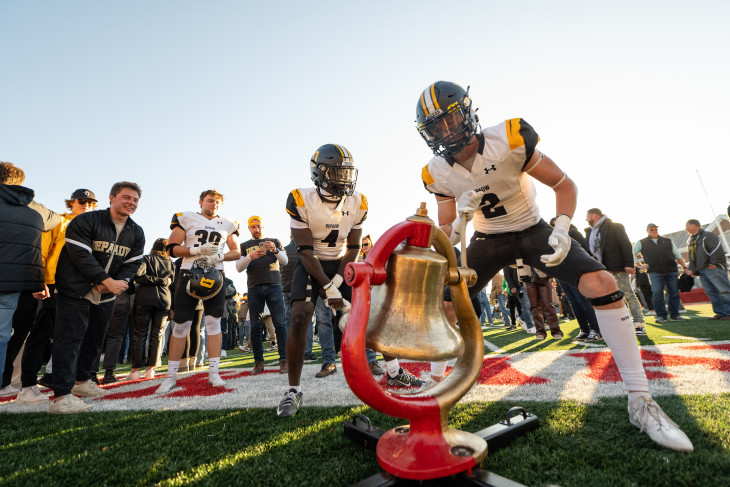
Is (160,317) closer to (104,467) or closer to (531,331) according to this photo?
(104,467)

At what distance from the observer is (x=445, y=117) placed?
8.74ft

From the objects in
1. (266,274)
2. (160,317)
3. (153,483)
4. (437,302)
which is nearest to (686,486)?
(437,302)

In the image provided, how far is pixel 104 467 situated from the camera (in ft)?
6.40

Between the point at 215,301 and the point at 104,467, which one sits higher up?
the point at 215,301

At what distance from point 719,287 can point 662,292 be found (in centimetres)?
112

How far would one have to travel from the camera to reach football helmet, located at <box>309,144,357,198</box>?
3.56 m

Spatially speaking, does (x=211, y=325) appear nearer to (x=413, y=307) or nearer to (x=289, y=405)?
(x=289, y=405)

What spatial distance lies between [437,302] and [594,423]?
54.3 inches

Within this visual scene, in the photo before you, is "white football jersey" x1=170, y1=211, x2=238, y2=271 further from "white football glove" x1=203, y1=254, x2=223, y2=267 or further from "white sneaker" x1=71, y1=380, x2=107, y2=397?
"white sneaker" x1=71, y1=380, x2=107, y2=397

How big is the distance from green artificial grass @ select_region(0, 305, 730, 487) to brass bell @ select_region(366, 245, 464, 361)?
650mm

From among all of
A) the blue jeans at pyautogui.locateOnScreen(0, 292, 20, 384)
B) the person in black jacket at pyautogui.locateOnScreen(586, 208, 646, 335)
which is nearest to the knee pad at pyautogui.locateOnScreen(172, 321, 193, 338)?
the blue jeans at pyautogui.locateOnScreen(0, 292, 20, 384)

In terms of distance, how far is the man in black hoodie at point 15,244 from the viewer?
11.6ft

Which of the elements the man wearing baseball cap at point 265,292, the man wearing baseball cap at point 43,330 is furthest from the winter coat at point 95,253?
the man wearing baseball cap at point 265,292

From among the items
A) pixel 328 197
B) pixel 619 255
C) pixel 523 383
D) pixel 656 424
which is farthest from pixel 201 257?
pixel 619 255
